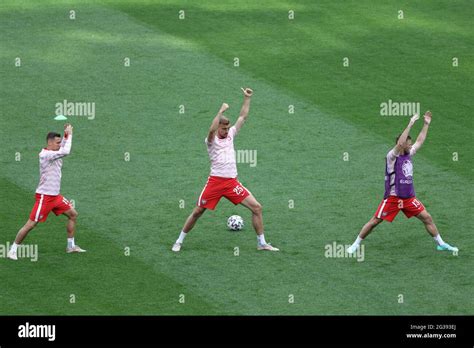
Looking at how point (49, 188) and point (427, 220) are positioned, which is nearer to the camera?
point (49, 188)

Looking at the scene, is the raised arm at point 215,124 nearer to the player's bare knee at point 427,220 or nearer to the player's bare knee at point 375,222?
the player's bare knee at point 375,222

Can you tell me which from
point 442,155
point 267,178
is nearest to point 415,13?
point 442,155

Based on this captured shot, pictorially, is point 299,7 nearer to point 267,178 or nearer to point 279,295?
point 267,178

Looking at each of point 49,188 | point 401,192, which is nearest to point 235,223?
point 401,192

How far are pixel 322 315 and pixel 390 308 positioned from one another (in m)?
1.15

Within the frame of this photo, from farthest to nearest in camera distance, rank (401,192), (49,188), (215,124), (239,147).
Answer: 1. (239,147)
2. (401,192)
3. (49,188)
4. (215,124)

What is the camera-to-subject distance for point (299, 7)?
1355 inches

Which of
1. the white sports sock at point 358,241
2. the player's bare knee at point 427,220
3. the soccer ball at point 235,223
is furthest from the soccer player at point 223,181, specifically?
the player's bare knee at point 427,220

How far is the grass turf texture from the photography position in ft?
62.9

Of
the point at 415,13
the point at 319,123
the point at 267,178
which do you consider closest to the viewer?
the point at 267,178

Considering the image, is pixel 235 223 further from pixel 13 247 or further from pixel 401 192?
pixel 13 247

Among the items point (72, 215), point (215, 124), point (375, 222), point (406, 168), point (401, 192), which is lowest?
point (375, 222)

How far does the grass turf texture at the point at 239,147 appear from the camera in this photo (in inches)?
755

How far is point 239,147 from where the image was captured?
26.6 meters
